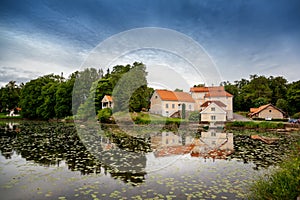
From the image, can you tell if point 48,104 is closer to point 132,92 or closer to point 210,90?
point 132,92

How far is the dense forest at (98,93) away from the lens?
92.8ft

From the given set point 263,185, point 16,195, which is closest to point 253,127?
point 263,185

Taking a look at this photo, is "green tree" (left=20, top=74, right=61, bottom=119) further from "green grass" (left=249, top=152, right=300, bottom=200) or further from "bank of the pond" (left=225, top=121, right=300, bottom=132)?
"green grass" (left=249, top=152, right=300, bottom=200)

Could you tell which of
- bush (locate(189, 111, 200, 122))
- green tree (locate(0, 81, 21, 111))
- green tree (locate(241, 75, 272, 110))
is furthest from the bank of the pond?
green tree (locate(0, 81, 21, 111))

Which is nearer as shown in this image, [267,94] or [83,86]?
[83,86]

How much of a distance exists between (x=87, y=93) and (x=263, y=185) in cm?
3491

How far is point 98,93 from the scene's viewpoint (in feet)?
117

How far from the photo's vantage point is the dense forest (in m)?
28.3

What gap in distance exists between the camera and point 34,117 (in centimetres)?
4416

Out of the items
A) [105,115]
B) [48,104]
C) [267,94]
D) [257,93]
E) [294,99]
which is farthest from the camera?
[257,93]

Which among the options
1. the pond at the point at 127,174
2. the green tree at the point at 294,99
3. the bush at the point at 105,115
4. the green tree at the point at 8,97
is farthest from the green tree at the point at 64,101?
the green tree at the point at 294,99

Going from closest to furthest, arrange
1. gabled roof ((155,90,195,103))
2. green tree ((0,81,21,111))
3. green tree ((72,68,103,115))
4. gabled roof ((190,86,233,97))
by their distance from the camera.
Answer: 1. gabled roof ((190,86,233,97))
2. gabled roof ((155,90,195,103))
3. green tree ((72,68,103,115))
4. green tree ((0,81,21,111))

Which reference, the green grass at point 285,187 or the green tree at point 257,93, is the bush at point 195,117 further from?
the green tree at point 257,93

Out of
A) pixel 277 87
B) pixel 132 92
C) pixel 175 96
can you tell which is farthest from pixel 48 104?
pixel 277 87
